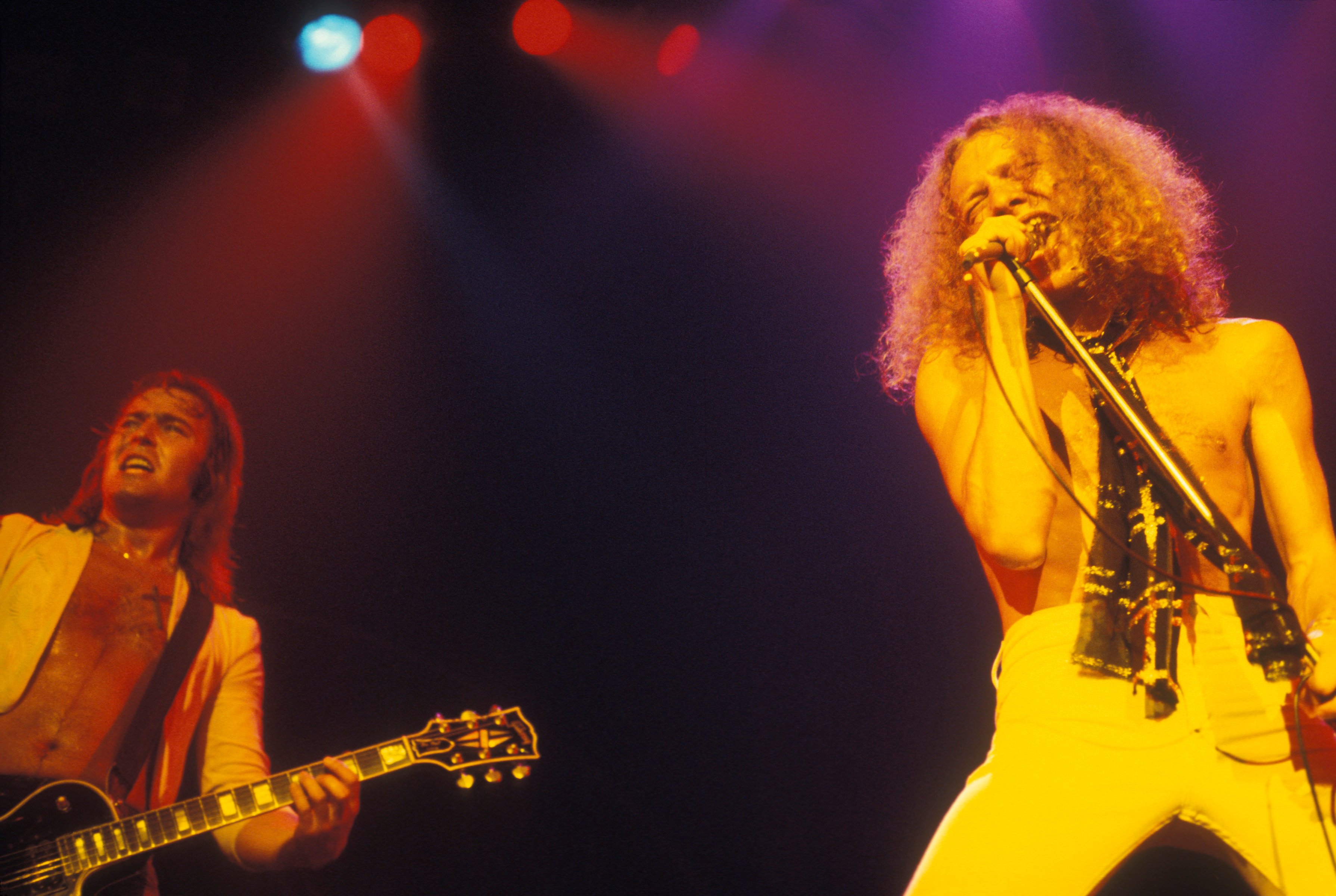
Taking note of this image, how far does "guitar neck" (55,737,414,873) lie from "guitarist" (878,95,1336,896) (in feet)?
5.76

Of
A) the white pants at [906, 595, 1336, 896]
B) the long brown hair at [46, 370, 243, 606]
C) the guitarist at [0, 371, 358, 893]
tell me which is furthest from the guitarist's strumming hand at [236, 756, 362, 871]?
the white pants at [906, 595, 1336, 896]

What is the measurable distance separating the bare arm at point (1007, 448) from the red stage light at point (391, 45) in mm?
2812

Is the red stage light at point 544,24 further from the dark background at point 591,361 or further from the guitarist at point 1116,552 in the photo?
the guitarist at point 1116,552

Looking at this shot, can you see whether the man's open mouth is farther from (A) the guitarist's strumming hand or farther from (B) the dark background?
(A) the guitarist's strumming hand

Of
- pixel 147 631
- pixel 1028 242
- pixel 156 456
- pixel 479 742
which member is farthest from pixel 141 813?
pixel 1028 242

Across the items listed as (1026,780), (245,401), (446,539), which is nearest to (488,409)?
(446,539)

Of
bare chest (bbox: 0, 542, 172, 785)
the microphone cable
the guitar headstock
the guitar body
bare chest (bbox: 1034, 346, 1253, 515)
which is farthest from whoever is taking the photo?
the guitar headstock

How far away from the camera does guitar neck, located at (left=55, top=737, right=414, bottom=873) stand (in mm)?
2613

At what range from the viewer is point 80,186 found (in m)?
3.74

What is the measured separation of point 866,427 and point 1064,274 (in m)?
1.12

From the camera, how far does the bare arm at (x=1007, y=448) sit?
1.83 metres

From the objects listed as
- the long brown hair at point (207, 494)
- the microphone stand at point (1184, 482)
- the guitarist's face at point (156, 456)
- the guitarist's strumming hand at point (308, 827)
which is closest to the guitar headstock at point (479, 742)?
the guitarist's strumming hand at point (308, 827)

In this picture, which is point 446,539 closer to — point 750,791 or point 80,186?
point 750,791

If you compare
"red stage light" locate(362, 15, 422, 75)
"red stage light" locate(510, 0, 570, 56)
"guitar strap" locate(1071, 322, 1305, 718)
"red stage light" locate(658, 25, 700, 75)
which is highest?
"red stage light" locate(362, 15, 422, 75)
